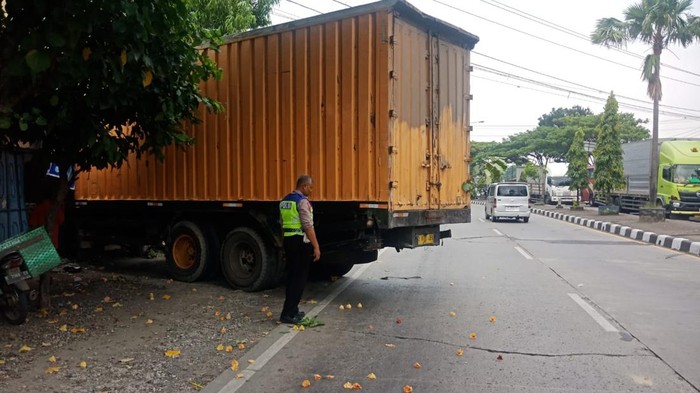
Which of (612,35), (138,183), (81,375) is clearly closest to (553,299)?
(81,375)

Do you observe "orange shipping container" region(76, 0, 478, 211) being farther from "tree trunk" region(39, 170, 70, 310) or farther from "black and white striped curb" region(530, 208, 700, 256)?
"black and white striped curb" region(530, 208, 700, 256)

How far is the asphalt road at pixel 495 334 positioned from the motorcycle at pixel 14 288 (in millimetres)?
2501

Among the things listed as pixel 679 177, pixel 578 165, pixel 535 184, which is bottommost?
pixel 535 184

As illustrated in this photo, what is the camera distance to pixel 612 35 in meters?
23.1

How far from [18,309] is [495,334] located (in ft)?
Result: 16.1

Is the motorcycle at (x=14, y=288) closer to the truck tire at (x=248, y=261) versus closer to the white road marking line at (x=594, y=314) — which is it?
the truck tire at (x=248, y=261)

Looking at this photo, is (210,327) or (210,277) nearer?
(210,327)

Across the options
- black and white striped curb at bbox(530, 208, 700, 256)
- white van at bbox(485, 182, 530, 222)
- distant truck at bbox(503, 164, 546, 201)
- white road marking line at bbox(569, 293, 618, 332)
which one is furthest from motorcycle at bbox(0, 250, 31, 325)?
distant truck at bbox(503, 164, 546, 201)

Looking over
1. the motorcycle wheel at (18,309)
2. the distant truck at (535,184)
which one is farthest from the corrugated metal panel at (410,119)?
the distant truck at (535,184)

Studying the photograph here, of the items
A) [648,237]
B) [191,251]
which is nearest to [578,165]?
[648,237]

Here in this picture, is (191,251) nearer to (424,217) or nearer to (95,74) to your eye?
(424,217)

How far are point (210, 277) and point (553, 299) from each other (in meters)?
5.07

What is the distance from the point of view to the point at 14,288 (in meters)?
5.55

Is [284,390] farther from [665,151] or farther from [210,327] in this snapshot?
[665,151]
